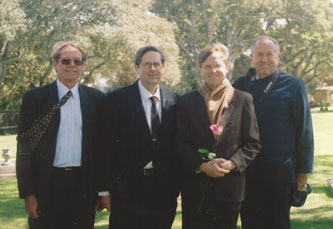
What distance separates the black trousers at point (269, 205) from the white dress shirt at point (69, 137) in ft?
5.82

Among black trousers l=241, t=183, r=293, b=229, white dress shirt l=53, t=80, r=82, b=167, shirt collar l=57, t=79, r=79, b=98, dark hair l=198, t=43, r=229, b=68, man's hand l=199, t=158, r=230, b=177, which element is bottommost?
black trousers l=241, t=183, r=293, b=229

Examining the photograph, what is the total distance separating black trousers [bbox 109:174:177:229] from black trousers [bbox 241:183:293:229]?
851 mm

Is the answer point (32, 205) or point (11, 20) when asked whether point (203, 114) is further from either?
point (11, 20)

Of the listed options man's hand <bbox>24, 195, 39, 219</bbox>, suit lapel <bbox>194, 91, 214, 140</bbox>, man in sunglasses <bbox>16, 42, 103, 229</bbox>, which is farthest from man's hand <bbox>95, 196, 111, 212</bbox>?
suit lapel <bbox>194, 91, 214, 140</bbox>

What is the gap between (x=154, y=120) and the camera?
12.2 ft

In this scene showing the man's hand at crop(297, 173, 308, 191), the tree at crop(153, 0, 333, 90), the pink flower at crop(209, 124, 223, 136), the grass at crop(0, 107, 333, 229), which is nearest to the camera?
the pink flower at crop(209, 124, 223, 136)

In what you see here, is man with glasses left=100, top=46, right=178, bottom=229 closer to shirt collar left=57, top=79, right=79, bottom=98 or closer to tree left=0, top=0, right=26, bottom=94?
shirt collar left=57, top=79, right=79, bottom=98

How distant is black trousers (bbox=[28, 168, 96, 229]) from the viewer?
138 inches

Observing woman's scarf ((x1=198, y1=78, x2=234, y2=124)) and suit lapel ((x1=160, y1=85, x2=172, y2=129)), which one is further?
suit lapel ((x1=160, y1=85, x2=172, y2=129))

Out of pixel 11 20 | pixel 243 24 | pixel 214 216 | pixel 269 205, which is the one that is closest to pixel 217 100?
pixel 214 216

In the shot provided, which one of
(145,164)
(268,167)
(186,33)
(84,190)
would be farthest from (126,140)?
(186,33)

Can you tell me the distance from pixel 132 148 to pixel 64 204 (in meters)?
0.83

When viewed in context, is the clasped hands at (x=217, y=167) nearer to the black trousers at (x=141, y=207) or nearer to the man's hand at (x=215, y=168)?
the man's hand at (x=215, y=168)

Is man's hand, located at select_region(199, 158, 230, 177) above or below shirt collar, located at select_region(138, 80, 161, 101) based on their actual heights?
below
